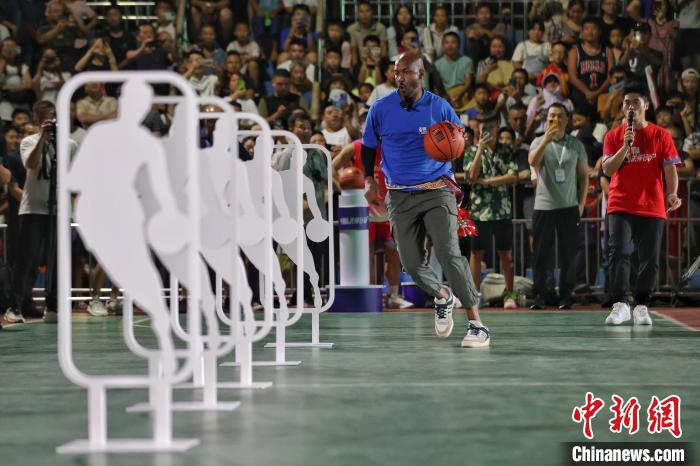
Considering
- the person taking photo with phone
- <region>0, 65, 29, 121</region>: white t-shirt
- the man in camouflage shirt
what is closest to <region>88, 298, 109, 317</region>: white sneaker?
the man in camouflage shirt

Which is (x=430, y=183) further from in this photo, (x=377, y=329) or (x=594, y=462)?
(x=594, y=462)

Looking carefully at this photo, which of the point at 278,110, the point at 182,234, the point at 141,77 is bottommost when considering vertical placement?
the point at 182,234

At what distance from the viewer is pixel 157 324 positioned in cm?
500

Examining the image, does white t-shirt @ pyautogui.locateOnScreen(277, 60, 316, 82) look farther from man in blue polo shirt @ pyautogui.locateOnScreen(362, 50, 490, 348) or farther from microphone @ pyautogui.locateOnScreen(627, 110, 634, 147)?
man in blue polo shirt @ pyautogui.locateOnScreen(362, 50, 490, 348)

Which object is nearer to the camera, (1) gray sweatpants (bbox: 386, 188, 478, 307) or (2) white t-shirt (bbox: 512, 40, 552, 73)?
(1) gray sweatpants (bbox: 386, 188, 478, 307)

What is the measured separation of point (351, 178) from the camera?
14352 mm

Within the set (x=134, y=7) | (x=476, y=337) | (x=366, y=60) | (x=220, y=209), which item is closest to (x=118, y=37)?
(x=134, y=7)

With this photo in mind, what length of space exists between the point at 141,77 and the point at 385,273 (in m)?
10.8

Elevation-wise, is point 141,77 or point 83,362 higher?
point 141,77

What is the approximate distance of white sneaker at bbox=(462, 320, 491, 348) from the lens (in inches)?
363

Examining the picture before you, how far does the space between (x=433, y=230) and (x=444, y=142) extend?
0.70 metres

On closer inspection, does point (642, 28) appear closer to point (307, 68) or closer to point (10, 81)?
point (307, 68)

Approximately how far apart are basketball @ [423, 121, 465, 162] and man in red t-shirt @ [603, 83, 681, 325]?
8.19ft

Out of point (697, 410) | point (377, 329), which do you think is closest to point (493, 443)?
point (697, 410)
